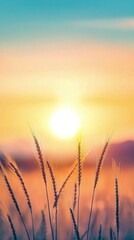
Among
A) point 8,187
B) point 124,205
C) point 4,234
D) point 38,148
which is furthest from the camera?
point 124,205

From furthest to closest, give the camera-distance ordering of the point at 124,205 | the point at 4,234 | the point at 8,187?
1. the point at 124,205
2. the point at 4,234
3. the point at 8,187

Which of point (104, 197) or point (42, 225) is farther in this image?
point (104, 197)

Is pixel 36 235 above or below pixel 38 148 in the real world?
below

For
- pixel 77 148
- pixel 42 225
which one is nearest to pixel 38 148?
pixel 77 148

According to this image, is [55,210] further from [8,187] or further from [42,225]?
[8,187]

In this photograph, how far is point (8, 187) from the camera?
2.97m

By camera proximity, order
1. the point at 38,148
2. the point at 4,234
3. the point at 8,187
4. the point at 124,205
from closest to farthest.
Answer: the point at 8,187 < the point at 38,148 < the point at 4,234 < the point at 124,205

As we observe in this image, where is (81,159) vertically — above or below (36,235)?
above

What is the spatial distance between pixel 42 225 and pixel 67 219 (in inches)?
24.8

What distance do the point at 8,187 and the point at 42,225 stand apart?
45cm

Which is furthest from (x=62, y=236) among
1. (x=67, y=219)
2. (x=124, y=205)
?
(x=124, y=205)

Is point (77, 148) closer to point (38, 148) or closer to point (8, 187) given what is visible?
point (38, 148)

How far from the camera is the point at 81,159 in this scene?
10.5ft

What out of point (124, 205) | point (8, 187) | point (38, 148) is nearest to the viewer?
point (8, 187)
